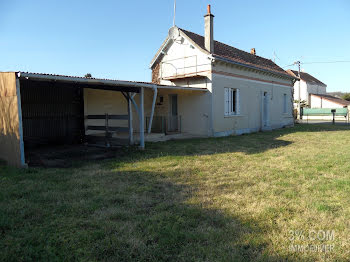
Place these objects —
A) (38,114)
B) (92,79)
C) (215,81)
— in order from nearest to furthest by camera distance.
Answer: (92,79), (38,114), (215,81)

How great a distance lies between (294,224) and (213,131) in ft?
32.5

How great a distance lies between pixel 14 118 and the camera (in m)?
6.62

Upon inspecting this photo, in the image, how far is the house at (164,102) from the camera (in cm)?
992

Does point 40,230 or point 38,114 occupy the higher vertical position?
point 38,114

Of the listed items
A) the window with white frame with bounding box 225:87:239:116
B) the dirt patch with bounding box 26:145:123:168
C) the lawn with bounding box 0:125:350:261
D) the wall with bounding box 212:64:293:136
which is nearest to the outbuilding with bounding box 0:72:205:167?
the dirt patch with bounding box 26:145:123:168

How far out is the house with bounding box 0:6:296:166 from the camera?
992cm

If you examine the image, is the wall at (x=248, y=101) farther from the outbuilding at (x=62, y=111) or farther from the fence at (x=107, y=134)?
the fence at (x=107, y=134)

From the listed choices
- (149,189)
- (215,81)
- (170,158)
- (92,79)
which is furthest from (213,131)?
(149,189)

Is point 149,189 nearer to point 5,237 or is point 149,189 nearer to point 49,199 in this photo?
point 49,199

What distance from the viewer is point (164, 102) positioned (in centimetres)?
1476

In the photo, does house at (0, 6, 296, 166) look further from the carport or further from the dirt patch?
the dirt patch

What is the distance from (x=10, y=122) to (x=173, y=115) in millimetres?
8665

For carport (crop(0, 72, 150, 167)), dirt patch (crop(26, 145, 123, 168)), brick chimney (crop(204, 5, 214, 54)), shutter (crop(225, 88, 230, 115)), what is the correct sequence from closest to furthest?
1. carport (crop(0, 72, 150, 167))
2. dirt patch (crop(26, 145, 123, 168))
3. brick chimney (crop(204, 5, 214, 54))
4. shutter (crop(225, 88, 230, 115))

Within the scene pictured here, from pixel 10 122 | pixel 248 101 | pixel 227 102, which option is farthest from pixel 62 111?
pixel 248 101
